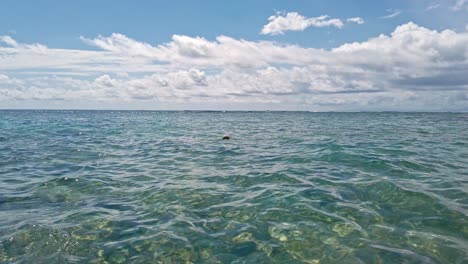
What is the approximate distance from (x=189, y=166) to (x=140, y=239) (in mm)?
9662

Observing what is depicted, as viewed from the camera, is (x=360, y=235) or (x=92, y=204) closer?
(x=360, y=235)

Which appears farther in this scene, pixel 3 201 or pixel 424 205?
pixel 3 201

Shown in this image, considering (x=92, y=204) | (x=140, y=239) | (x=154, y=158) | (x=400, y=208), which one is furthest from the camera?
(x=154, y=158)

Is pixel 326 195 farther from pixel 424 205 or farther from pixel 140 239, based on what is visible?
pixel 140 239

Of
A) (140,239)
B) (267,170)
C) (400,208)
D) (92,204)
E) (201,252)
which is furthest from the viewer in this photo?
(267,170)

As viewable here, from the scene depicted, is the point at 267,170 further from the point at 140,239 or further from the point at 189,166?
the point at 140,239

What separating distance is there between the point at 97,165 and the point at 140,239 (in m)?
11.5

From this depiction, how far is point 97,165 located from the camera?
18.5m

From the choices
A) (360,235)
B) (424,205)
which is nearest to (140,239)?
(360,235)

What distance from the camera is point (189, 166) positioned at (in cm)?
1797

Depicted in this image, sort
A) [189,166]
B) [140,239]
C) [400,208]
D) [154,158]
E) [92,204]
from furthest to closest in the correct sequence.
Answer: [154,158], [189,166], [92,204], [400,208], [140,239]

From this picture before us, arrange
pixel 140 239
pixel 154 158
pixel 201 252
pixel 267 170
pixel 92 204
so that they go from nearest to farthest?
pixel 201 252 < pixel 140 239 < pixel 92 204 < pixel 267 170 < pixel 154 158

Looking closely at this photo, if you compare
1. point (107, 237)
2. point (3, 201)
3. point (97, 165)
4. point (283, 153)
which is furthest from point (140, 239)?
point (283, 153)

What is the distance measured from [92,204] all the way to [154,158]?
9.56 metres
